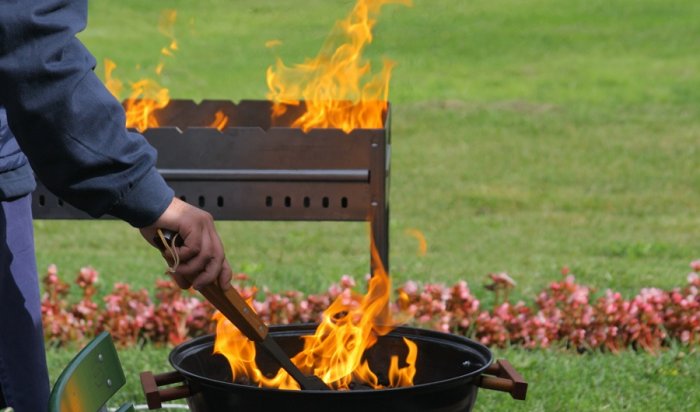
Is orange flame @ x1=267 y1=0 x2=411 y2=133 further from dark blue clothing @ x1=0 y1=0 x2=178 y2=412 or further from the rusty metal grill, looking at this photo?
dark blue clothing @ x1=0 y1=0 x2=178 y2=412

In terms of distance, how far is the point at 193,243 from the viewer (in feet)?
8.20

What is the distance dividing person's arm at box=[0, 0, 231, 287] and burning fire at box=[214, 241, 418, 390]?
2.86ft

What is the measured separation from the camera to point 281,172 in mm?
4547

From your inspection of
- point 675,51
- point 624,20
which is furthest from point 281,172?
point 624,20

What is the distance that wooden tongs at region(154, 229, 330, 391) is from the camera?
8.27 ft

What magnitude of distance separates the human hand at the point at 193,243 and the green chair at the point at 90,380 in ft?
0.83

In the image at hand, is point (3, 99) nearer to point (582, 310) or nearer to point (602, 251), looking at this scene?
point (582, 310)

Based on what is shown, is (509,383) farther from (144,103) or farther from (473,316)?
(473,316)

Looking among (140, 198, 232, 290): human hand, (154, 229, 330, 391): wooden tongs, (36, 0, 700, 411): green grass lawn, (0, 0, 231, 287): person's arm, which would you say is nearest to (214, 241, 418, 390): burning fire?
(154, 229, 330, 391): wooden tongs

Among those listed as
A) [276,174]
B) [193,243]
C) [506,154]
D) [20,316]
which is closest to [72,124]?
[193,243]

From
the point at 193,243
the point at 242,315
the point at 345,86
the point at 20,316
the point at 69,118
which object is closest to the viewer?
the point at 69,118

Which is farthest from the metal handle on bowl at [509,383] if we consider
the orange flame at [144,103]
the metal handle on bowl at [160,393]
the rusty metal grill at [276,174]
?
the orange flame at [144,103]

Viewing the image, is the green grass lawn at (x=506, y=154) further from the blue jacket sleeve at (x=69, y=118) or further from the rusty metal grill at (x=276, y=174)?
the blue jacket sleeve at (x=69, y=118)

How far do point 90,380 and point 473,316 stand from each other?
3693mm
